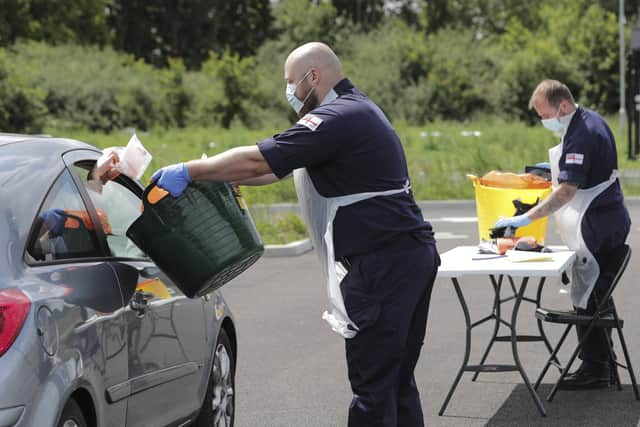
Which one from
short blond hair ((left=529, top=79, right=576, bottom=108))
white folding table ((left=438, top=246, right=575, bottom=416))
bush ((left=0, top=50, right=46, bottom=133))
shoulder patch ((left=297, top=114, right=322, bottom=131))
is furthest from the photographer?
bush ((left=0, top=50, right=46, bottom=133))

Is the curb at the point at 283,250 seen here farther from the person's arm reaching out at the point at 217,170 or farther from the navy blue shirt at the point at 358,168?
the person's arm reaching out at the point at 217,170

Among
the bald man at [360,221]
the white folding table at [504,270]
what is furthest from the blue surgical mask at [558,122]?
the bald man at [360,221]

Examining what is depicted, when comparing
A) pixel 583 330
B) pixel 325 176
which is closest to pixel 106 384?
pixel 325 176

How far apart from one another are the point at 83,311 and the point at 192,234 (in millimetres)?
653

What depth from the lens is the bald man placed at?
192 inches

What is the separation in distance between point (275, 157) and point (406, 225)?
596 millimetres

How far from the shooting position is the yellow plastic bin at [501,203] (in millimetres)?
7645

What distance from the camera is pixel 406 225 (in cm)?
496

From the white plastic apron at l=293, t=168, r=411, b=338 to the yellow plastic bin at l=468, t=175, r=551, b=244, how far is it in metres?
2.66

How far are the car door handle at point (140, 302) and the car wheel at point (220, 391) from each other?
1028mm

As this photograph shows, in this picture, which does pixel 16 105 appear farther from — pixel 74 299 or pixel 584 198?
pixel 74 299

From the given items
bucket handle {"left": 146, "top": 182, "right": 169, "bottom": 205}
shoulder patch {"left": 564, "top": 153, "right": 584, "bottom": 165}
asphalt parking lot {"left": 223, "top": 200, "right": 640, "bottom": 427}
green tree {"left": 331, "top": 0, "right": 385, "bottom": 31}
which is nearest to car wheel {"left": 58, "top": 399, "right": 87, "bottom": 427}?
bucket handle {"left": 146, "top": 182, "right": 169, "bottom": 205}

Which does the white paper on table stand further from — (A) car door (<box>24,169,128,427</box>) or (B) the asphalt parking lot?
(A) car door (<box>24,169,128,427</box>)

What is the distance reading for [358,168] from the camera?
193 inches
